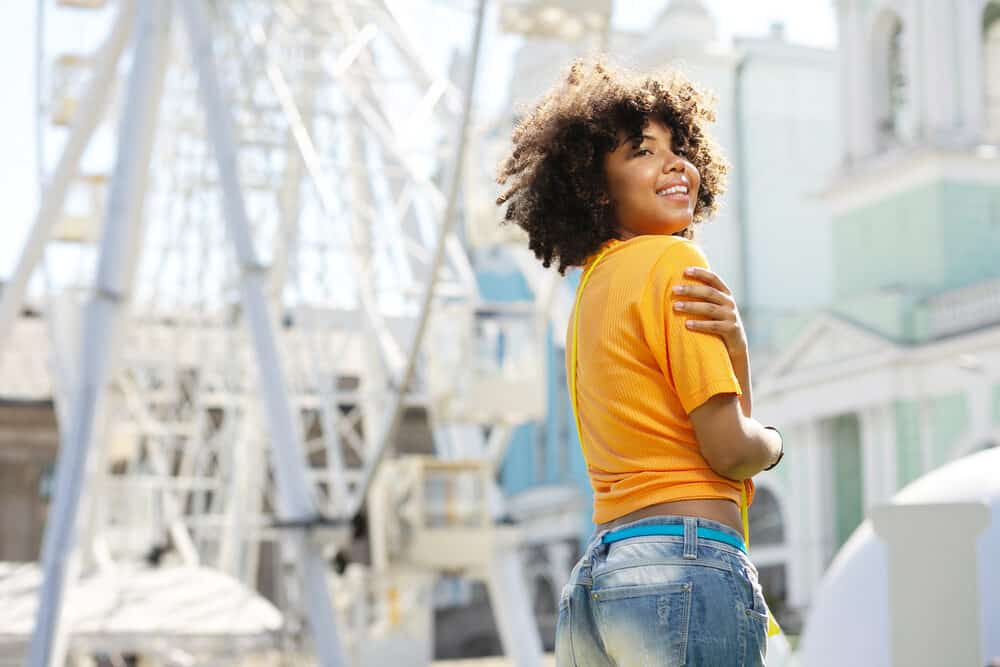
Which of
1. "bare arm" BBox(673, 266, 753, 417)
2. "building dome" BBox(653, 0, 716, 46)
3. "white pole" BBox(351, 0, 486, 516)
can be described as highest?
"building dome" BBox(653, 0, 716, 46)

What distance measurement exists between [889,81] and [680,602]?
78.1 feet

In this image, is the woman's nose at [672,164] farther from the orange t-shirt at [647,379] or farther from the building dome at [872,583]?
the building dome at [872,583]

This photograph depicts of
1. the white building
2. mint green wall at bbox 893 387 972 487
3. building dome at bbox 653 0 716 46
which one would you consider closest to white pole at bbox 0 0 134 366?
the white building

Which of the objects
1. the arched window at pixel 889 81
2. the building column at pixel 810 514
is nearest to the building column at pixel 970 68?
the arched window at pixel 889 81

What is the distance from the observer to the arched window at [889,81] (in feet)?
80.4

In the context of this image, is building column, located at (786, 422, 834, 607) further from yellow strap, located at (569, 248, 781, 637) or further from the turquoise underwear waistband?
the turquoise underwear waistband

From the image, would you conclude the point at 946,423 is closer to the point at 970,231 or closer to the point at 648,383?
the point at 970,231

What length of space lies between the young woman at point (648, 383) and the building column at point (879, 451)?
68.1ft

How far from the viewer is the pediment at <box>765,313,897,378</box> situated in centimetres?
2292

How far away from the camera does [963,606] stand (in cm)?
293

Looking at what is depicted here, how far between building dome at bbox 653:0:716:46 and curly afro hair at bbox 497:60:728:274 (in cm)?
2655

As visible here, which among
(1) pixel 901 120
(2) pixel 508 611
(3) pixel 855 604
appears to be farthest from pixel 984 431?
(3) pixel 855 604

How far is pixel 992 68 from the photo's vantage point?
915 inches

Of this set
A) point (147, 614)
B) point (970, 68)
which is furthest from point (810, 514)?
point (147, 614)
